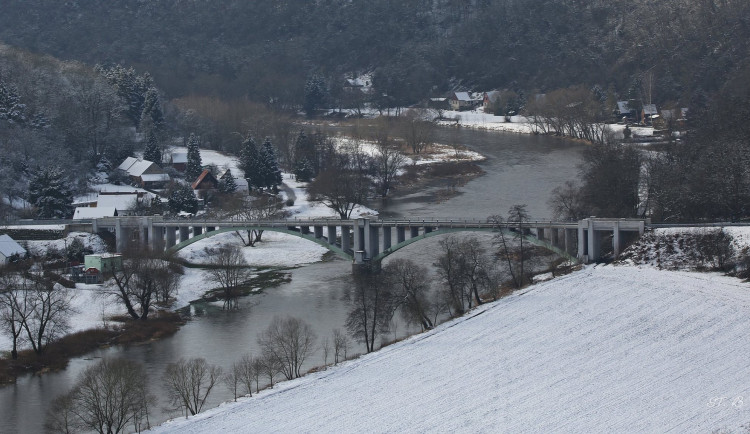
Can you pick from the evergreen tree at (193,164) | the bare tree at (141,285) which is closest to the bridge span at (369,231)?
the bare tree at (141,285)

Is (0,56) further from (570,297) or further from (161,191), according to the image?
(570,297)

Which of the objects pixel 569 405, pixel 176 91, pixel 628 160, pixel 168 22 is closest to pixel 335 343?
pixel 569 405

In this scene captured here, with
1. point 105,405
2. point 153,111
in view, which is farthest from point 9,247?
point 153,111

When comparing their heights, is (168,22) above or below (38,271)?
above

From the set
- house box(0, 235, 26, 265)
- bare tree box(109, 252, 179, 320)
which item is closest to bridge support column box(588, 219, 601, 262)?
bare tree box(109, 252, 179, 320)

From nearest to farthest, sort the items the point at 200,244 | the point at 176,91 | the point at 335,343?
1. the point at 335,343
2. the point at 200,244
3. the point at 176,91

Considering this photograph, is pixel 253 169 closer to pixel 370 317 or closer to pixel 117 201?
pixel 117 201

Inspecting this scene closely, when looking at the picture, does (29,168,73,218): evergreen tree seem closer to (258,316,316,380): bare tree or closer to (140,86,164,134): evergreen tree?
(140,86,164,134): evergreen tree
